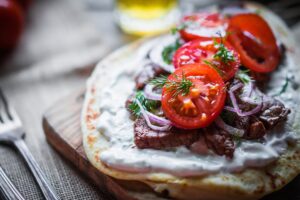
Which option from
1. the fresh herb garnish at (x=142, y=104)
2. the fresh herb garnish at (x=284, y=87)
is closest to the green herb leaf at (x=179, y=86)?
the fresh herb garnish at (x=142, y=104)

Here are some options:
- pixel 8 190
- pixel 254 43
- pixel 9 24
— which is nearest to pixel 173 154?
pixel 8 190

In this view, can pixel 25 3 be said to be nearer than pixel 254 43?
No

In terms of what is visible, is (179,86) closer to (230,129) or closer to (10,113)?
(230,129)

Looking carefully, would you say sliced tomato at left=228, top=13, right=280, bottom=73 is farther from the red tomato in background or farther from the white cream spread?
the red tomato in background

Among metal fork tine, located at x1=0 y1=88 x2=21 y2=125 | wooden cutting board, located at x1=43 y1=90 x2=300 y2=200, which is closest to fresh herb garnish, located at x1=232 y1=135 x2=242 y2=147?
wooden cutting board, located at x1=43 y1=90 x2=300 y2=200

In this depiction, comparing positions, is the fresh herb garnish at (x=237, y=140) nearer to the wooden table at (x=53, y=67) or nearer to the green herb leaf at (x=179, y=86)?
the green herb leaf at (x=179, y=86)

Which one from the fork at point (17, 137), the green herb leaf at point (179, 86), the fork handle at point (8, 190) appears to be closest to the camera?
the green herb leaf at point (179, 86)
